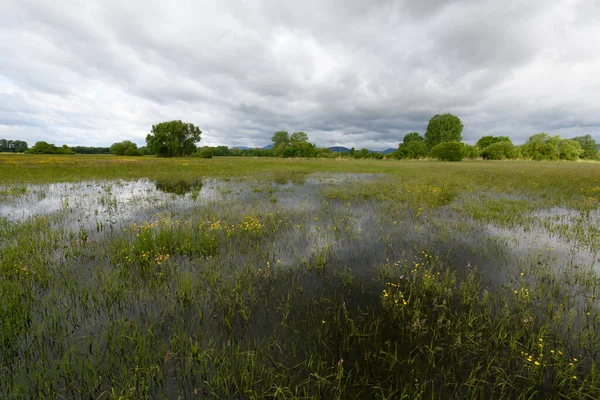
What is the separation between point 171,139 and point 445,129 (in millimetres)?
108394

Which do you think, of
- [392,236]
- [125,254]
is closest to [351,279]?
[392,236]

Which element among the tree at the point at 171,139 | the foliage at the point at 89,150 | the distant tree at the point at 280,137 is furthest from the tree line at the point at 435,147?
the distant tree at the point at 280,137

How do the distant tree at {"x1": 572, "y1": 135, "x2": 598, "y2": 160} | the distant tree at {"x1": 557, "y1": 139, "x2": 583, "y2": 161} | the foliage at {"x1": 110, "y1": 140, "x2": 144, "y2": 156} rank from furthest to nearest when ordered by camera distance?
the distant tree at {"x1": 572, "y1": 135, "x2": 598, "y2": 160}
the foliage at {"x1": 110, "y1": 140, "x2": 144, "y2": 156}
the distant tree at {"x1": 557, "y1": 139, "x2": 583, "y2": 161}

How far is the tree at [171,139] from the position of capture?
7606 centimetres

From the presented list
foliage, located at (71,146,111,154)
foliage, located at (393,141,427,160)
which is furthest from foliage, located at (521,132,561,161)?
foliage, located at (71,146,111,154)

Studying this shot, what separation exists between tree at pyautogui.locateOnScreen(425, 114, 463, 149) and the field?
102494mm

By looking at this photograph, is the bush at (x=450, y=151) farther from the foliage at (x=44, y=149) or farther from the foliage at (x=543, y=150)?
the foliage at (x=44, y=149)

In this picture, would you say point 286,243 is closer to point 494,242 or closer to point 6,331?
→ point 6,331

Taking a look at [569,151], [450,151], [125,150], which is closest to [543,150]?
[569,151]

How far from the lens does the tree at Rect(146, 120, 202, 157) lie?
250 ft

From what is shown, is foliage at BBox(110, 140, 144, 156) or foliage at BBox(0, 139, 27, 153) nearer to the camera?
foliage at BBox(110, 140, 144, 156)

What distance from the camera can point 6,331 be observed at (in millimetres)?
3670

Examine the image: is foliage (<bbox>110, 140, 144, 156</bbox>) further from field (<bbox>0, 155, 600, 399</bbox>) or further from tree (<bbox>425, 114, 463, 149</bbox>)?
tree (<bbox>425, 114, 463, 149</bbox>)

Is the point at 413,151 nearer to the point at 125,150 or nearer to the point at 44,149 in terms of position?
the point at 125,150
